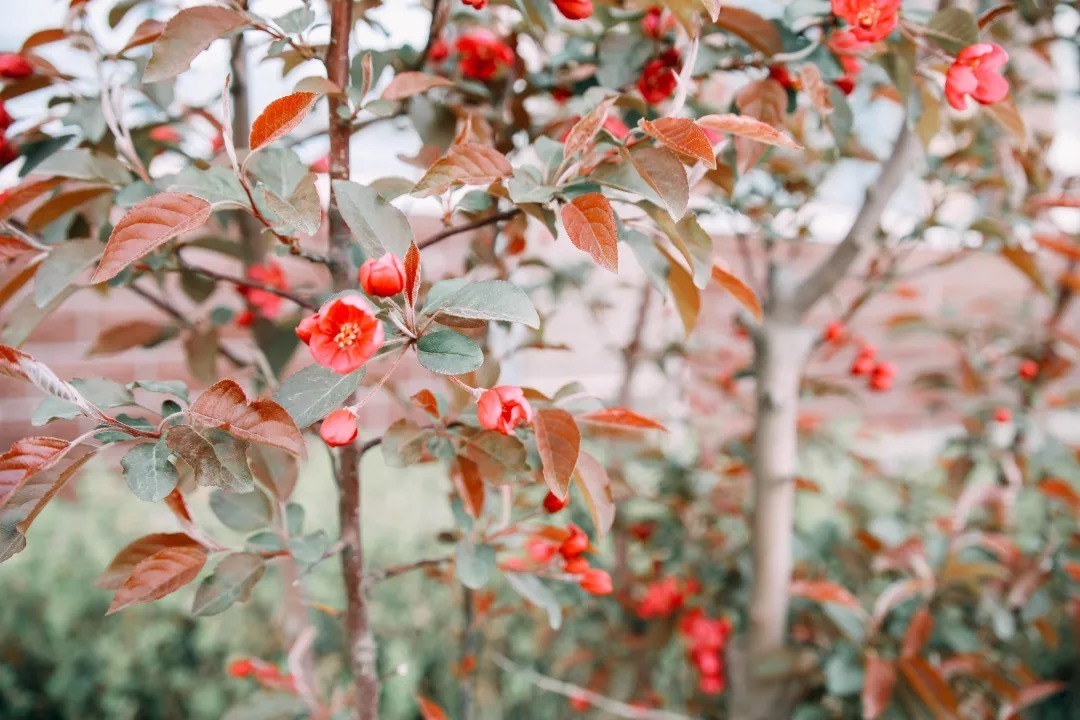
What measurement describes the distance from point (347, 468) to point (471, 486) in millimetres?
83

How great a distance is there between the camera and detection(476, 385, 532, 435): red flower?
1.24ft

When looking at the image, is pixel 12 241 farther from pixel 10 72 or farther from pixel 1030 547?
pixel 1030 547

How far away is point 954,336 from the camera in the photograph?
129 cm

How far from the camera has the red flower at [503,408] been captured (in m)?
0.38

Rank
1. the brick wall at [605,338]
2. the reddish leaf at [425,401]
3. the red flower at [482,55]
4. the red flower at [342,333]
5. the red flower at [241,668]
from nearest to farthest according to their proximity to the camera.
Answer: the red flower at [342,333]
the reddish leaf at [425,401]
the red flower at [241,668]
the red flower at [482,55]
the brick wall at [605,338]

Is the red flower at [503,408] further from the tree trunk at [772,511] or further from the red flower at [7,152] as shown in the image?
the tree trunk at [772,511]

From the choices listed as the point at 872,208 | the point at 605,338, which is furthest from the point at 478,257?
the point at 605,338

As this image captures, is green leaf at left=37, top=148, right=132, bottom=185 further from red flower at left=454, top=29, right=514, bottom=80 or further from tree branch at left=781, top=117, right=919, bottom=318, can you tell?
tree branch at left=781, top=117, right=919, bottom=318

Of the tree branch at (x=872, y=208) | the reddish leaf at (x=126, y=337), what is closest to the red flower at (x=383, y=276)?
the reddish leaf at (x=126, y=337)

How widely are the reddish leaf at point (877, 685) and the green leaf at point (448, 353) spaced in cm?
68

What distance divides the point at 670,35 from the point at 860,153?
15.1 inches

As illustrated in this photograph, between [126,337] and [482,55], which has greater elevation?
[482,55]

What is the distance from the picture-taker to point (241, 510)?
1.77ft

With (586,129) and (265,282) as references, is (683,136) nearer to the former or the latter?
(586,129)
